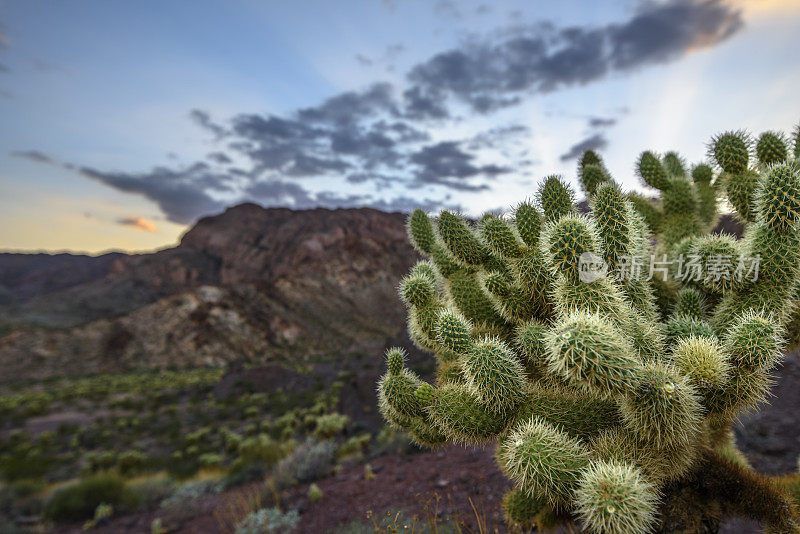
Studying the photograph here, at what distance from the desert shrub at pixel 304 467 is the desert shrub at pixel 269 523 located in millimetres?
1565

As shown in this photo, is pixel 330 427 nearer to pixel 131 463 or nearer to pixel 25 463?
pixel 131 463

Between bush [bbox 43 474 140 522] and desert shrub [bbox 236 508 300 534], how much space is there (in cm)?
529

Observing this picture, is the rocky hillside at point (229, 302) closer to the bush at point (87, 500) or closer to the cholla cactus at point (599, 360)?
the bush at point (87, 500)

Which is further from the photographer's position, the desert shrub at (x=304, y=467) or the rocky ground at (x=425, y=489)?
the desert shrub at (x=304, y=467)

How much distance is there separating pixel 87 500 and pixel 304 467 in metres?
5.98

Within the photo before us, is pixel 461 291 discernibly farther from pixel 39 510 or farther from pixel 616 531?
pixel 39 510

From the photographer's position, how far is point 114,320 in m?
45.0

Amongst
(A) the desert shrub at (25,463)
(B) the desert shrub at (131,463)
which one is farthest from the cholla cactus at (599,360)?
(A) the desert shrub at (25,463)

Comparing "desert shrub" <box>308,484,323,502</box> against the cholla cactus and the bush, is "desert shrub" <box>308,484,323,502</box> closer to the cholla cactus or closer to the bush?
the cholla cactus

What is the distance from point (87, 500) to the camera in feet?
30.6

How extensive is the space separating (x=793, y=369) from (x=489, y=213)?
10.4 m

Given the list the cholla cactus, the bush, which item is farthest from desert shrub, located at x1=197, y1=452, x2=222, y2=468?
the cholla cactus

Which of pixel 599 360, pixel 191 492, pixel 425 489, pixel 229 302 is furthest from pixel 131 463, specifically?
pixel 229 302

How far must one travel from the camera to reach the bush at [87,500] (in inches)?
356
